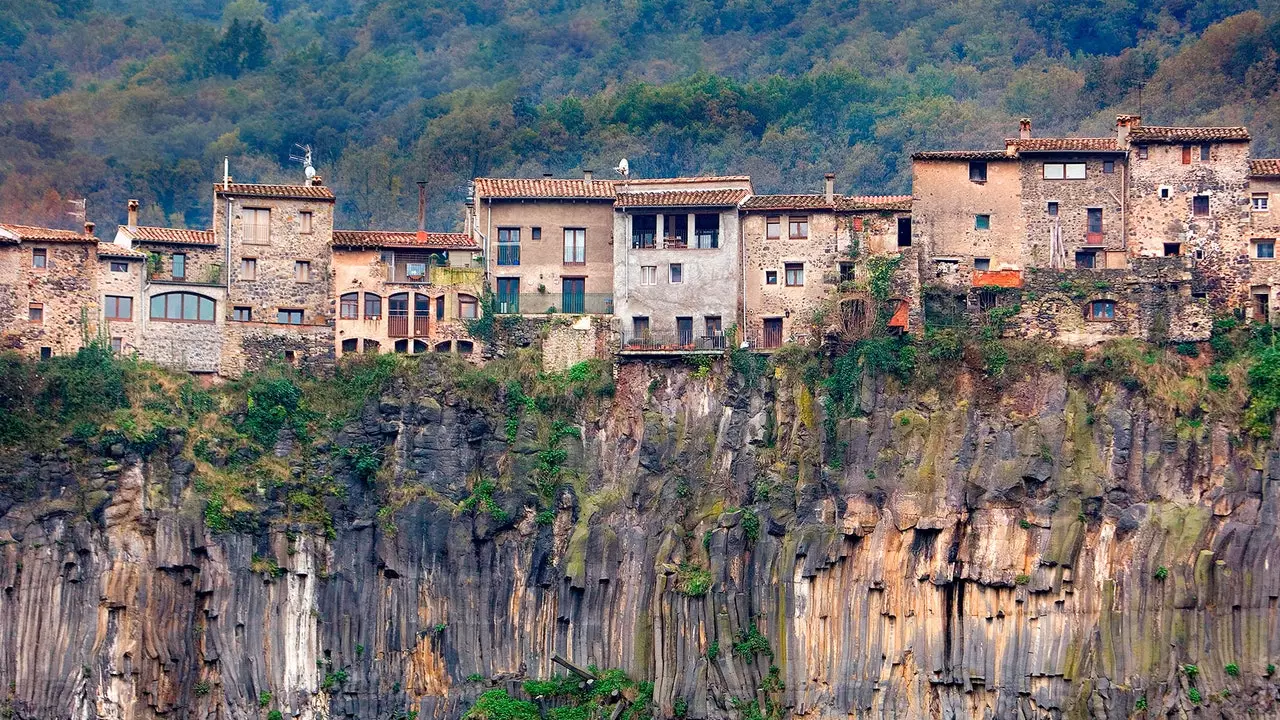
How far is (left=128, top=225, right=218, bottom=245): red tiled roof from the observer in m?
77.9

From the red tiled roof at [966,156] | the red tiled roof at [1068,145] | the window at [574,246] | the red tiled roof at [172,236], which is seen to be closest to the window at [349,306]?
the red tiled roof at [172,236]

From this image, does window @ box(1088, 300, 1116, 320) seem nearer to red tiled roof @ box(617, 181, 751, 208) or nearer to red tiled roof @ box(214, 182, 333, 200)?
red tiled roof @ box(617, 181, 751, 208)

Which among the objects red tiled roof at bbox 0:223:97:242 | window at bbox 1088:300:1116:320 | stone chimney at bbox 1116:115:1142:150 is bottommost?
window at bbox 1088:300:1116:320

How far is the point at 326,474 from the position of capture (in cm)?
7444

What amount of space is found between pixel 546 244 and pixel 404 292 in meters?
5.02

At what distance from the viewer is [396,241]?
79.4 m

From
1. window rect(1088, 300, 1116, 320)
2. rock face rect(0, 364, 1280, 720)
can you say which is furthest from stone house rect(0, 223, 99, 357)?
window rect(1088, 300, 1116, 320)

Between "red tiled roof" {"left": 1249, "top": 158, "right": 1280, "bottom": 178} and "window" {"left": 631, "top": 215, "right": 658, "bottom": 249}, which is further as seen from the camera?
"window" {"left": 631, "top": 215, "right": 658, "bottom": 249}

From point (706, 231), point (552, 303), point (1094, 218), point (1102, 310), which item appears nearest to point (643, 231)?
point (706, 231)

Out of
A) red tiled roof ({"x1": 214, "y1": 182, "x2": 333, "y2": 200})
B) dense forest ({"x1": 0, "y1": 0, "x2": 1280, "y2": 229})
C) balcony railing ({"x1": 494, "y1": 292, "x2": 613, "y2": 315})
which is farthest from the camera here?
dense forest ({"x1": 0, "y1": 0, "x2": 1280, "y2": 229})

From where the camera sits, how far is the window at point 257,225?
7875 cm

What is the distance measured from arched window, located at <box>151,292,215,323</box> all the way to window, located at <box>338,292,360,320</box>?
4133 millimetres

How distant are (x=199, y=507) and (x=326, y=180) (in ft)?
136

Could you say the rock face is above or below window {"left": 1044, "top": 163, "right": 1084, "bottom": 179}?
below
